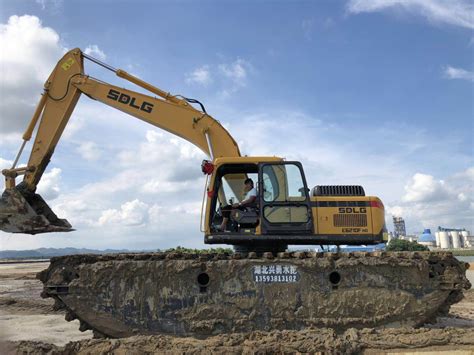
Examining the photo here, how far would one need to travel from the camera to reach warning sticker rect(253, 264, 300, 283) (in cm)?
691

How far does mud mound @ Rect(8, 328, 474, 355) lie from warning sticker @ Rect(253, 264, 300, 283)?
0.84 m

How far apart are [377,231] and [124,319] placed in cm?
469

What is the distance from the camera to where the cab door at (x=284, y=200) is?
→ 7.44m

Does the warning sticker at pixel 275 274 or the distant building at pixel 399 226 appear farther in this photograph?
the distant building at pixel 399 226

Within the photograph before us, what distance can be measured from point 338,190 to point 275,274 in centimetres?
213

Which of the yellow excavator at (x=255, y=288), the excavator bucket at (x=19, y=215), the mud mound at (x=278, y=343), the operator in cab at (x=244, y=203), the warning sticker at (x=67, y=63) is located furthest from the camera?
the warning sticker at (x=67, y=63)

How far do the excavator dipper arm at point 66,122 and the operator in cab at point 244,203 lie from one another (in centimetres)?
147

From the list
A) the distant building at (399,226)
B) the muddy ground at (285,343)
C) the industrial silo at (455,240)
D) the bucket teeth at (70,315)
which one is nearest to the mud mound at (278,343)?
the muddy ground at (285,343)

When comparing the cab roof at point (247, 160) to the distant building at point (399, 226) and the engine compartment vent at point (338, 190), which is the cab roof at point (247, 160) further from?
the distant building at point (399, 226)

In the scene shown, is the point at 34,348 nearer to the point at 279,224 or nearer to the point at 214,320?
the point at 214,320

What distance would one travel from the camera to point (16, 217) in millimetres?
8883

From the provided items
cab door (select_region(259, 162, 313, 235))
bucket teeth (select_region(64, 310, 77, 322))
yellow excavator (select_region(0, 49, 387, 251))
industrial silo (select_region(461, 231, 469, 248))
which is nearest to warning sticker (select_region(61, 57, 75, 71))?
yellow excavator (select_region(0, 49, 387, 251))

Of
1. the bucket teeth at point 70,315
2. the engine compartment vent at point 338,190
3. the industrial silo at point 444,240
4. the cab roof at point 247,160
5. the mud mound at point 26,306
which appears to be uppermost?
the industrial silo at point 444,240

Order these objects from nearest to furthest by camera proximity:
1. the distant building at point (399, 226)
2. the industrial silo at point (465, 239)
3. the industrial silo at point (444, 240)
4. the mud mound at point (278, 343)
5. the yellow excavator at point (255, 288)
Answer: the mud mound at point (278, 343)
the yellow excavator at point (255, 288)
the distant building at point (399, 226)
the industrial silo at point (444, 240)
the industrial silo at point (465, 239)
